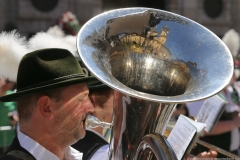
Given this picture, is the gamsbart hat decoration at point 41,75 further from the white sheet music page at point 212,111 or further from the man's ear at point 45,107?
the white sheet music page at point 212,111

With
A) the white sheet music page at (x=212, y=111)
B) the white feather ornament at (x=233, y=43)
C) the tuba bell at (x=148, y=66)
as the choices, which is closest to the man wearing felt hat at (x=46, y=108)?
the tuba bell at (x=148, y=66)

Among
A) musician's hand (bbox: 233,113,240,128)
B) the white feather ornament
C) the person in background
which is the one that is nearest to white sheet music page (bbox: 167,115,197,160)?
the person in background

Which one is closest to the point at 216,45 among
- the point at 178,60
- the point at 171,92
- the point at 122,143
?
the point at 178,60

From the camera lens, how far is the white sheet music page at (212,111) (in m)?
3.16

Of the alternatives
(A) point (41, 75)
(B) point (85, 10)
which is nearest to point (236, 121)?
(A) point (41, 75)

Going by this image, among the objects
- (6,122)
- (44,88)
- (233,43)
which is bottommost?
(6,122)

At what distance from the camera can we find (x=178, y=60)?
2027mm

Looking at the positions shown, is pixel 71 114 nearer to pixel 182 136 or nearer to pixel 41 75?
pixel 41 75

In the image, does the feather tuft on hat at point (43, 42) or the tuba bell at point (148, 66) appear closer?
the tuba bell at point (148, 66)

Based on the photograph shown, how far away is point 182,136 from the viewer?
2.23 m

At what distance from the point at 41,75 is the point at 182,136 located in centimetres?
81

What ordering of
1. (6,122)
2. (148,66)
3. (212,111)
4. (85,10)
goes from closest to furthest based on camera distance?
(148,66) → (212,111) → (6,122) → (85,10)

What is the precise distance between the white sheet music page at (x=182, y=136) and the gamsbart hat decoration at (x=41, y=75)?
0.61 meters

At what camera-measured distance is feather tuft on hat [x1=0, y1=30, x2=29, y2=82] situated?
6.94 ft
